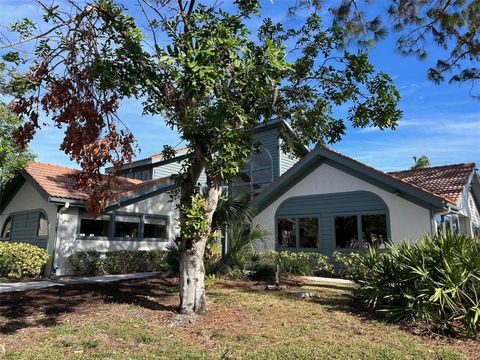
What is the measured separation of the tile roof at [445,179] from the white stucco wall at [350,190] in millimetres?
1129

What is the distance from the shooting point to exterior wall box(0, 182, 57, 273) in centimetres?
1462

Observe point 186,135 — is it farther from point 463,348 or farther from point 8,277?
point 8,277

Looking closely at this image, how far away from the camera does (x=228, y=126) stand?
6.60 m

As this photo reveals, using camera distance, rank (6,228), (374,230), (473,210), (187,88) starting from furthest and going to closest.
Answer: (473,210) < (6,228) < (374,230) < (187,88)

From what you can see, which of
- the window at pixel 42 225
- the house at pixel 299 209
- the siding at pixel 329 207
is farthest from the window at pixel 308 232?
the window at pixel 42 225

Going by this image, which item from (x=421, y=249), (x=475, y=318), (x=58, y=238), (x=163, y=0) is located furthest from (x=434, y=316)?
(x=58, y=238)

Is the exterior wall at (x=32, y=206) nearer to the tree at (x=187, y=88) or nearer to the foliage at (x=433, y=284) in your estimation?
the tree at (x=187, y=88)

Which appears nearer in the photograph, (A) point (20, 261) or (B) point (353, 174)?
(A) point (20, 261)

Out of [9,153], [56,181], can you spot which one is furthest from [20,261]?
[9,153]

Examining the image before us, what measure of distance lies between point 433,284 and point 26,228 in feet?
52.7

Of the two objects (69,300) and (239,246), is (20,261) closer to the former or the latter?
(69,300)

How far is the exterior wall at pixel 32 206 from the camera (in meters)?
14.6

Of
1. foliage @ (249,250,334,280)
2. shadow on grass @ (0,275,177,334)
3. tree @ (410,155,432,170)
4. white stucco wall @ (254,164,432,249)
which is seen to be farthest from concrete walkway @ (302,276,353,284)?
tree @ (410,155,432,170)

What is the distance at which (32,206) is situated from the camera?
1644cm
